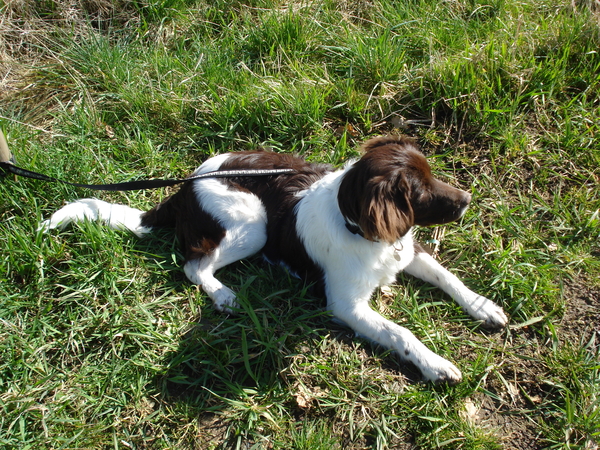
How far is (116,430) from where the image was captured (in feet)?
8.32

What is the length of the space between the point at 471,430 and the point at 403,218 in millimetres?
1152

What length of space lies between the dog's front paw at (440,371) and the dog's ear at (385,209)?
28.2 inches

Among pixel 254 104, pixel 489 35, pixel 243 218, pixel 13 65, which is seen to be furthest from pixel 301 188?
pixel 13 65

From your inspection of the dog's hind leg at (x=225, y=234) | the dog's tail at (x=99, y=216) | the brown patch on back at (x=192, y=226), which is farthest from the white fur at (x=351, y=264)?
the dog's tail at (x=99, y=216)

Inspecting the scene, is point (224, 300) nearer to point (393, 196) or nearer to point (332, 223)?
point (332, 223)

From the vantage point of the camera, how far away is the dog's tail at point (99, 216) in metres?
3.22

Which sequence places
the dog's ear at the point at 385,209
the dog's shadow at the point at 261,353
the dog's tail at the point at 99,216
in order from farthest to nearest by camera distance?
the dog's tail at the point at 99,216
the dog's shadow at the point at 261,353
the dog's ear at the point at 385,209

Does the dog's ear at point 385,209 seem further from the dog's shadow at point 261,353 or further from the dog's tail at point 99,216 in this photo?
the dog's tail at point 99,216

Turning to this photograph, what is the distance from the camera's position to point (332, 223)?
281 cm

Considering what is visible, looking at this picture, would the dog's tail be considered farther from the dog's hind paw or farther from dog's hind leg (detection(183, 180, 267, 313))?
the dog's hind paw

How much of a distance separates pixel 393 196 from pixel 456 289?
2.80ft

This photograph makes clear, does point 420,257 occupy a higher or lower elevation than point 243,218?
lower

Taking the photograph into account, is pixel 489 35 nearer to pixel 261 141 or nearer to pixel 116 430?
pixel 261 141

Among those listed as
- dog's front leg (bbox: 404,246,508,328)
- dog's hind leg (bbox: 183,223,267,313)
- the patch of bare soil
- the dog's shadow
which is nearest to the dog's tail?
dog's hind leg (bbox: 183,223,267,313)
